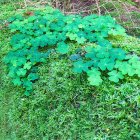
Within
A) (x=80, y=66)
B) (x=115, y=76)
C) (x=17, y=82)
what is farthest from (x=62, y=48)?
(x=115, y=76)

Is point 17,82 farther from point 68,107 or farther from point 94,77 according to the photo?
point 94,77

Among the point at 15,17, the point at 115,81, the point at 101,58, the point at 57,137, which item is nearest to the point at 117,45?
the point at 101,58

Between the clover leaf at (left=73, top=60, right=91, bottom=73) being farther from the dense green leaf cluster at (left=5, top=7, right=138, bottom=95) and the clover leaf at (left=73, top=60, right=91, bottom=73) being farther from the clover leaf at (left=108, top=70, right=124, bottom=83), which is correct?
the clover leaf at (left=108, top=70, right=124, bottom=83)

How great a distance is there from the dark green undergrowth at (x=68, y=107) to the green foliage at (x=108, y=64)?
0.17 ft

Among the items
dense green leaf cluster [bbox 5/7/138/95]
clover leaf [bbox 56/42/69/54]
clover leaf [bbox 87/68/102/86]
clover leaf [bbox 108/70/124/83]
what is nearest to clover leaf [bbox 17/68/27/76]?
dense green leaf cluster [bbox 5/7/138/95]

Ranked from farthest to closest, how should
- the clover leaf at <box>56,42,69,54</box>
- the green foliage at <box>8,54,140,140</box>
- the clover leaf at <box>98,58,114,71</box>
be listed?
the clover leaf at <box>56,42,69,54</box> < the clover leaf at <box>98,58,114,71</box> < the green foliage at <box>8,54,140,140</box>

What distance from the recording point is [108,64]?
2.01 meters

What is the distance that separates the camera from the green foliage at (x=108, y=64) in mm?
1969

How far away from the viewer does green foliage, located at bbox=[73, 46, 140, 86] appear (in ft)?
6.46

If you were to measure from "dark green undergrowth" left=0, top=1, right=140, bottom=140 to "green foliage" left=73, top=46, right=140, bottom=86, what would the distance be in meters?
0.05

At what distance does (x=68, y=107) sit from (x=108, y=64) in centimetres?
39

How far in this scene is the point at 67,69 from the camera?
2.20 metres

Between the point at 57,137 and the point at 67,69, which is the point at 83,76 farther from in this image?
the point at 57,137

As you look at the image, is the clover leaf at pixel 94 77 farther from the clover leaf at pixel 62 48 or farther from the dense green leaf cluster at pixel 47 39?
the clover leaf at pixel 62 48
